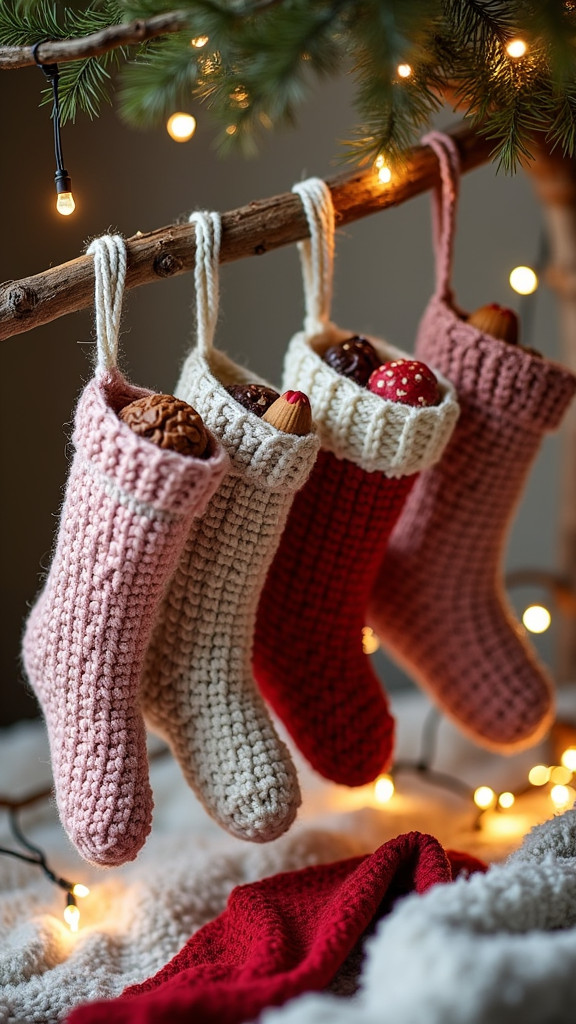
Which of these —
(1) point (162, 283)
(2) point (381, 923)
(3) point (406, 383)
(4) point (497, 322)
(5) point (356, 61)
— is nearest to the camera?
(2) point (381, 923)

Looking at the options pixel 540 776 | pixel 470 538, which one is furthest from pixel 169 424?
pixel 540 776

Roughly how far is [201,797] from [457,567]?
1.44ft

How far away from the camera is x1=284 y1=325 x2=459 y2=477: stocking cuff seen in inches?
33.2

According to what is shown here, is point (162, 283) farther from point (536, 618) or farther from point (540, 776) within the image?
point (540, 776)

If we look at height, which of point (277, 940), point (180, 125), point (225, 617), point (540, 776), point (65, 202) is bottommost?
point (277, 940)

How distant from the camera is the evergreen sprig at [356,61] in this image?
2.17 feet

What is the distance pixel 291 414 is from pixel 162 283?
67 cm

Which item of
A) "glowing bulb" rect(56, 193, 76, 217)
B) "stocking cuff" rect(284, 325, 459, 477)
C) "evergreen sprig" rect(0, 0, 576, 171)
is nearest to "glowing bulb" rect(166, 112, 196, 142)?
"evergreen sprig" rect(0, 0, 576, 171)

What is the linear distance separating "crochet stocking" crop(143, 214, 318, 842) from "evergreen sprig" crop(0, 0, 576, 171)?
119 mm

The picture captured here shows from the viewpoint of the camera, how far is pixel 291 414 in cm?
77

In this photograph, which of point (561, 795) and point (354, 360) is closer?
point (354, 360)

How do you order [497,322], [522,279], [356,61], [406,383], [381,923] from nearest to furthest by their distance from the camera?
[381,923] → [356,61] → [406,383] → [497,322] → [522,279]

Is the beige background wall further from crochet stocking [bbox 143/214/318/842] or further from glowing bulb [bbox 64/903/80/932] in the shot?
glowing bulb [bbox 64/903/80/932]

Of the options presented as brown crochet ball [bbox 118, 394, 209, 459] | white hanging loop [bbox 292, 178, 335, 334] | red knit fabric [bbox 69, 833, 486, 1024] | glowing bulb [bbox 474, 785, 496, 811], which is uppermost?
white hanging loop [bbox 292, 178, 335, 334]
